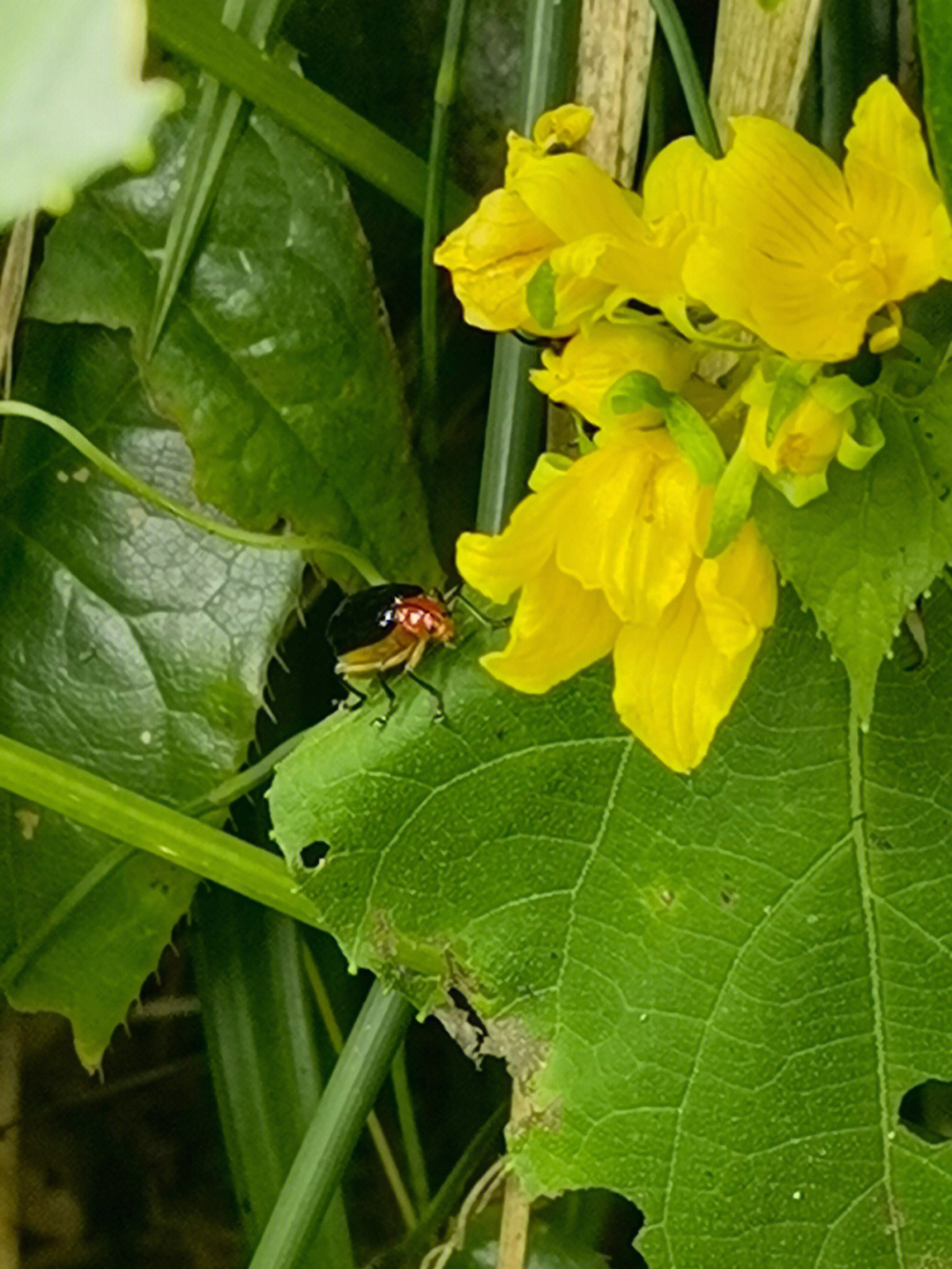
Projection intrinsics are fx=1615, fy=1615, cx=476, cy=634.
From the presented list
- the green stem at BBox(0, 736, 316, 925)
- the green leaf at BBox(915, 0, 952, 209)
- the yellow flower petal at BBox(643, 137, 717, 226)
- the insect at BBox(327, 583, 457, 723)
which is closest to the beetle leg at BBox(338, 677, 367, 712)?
the insect at BBox(327, 583, 457, 723)

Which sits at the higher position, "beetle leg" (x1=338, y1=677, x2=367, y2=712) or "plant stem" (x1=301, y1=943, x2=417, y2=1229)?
"beetle leg" (x1=338, y1=677, x2=367, y2=712)

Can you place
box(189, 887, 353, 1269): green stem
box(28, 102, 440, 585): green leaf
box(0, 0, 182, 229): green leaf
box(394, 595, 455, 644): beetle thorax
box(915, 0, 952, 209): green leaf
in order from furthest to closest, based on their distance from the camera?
1. box(189, 887, 353, 1269): green stem
2. box(28, 102, 440, 585): green leaf
3. box(394, 595, 455, 644): beetle thorax
4. box(915, 0, 952, 209): green leaf
5. box(0, 0, 182, 229): green leaf

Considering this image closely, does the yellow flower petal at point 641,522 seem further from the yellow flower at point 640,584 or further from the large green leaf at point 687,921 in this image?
the large green leaf at point 687,921

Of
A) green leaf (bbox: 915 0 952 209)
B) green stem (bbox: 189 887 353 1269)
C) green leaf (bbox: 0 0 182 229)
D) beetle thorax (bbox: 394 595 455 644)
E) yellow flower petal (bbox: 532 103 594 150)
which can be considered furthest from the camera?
green stem (bbox: 189 887 353 1269)

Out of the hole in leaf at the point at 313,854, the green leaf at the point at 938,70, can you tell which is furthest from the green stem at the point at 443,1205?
the green leaf at the point at 938,70

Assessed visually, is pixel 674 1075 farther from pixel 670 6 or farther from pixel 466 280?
pixel 670 6

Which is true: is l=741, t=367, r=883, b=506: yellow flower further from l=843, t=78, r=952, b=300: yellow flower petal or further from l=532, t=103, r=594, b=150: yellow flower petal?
l=532, t=103, r=594, b=150: yellow flower petal

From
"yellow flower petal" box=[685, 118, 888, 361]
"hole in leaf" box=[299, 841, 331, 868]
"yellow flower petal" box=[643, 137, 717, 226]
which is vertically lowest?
"hole in leaf" box=[299, 841, 331, 868]
